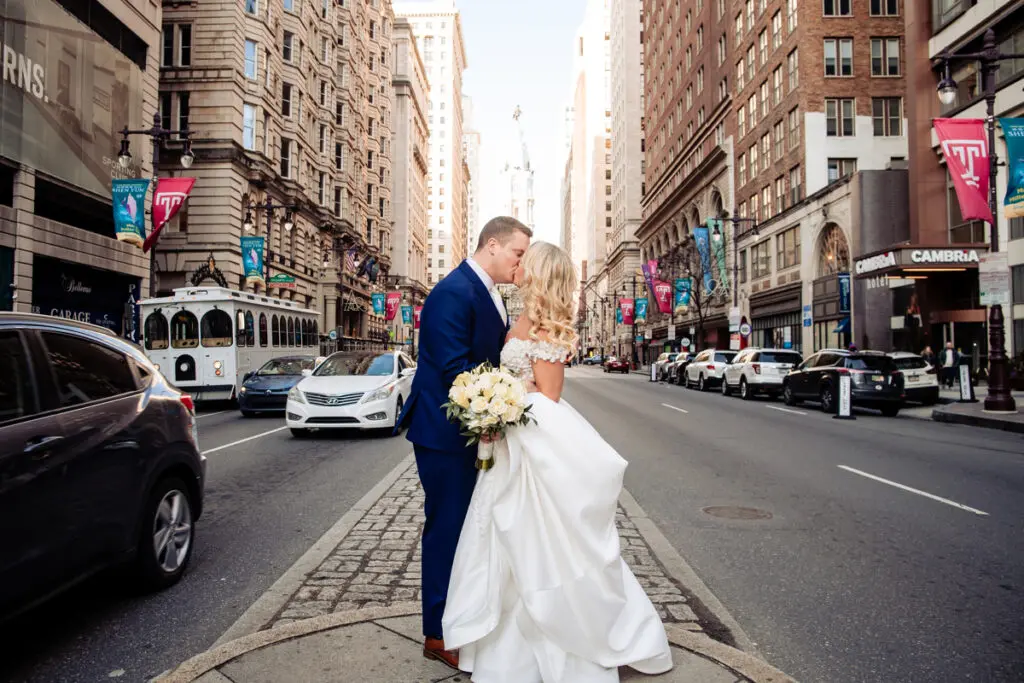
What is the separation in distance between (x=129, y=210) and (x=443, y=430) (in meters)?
20.4

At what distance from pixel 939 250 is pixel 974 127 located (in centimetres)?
860

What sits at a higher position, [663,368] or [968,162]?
[968,162]

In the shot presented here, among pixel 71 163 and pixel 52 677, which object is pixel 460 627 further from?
pixel 71 163

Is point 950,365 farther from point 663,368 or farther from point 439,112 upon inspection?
point 439,112

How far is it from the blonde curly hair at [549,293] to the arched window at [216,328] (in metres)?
19.1

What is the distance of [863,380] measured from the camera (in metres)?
18.5

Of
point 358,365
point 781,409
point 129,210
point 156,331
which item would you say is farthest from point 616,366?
point 358,365

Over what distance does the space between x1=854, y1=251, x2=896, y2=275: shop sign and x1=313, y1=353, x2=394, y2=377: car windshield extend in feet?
66.0

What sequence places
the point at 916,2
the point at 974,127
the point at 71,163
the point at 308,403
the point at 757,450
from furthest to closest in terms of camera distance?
the point at 916,2 < the point at 71,163 < the point at 974,127 < the point at 308,403 < the point at 757,450

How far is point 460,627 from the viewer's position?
3.29 m

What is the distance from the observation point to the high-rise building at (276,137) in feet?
120

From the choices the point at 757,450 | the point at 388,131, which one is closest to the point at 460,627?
the point at 757,450

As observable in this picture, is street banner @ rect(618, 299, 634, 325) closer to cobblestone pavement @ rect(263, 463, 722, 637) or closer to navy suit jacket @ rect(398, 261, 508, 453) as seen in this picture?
cobblestone pavement @ rect(263, 463, 722, 637)

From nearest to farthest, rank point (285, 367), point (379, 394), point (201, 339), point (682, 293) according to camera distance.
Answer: point (379, 394), point (285, 367), point (201, 339), point (682, 293)
